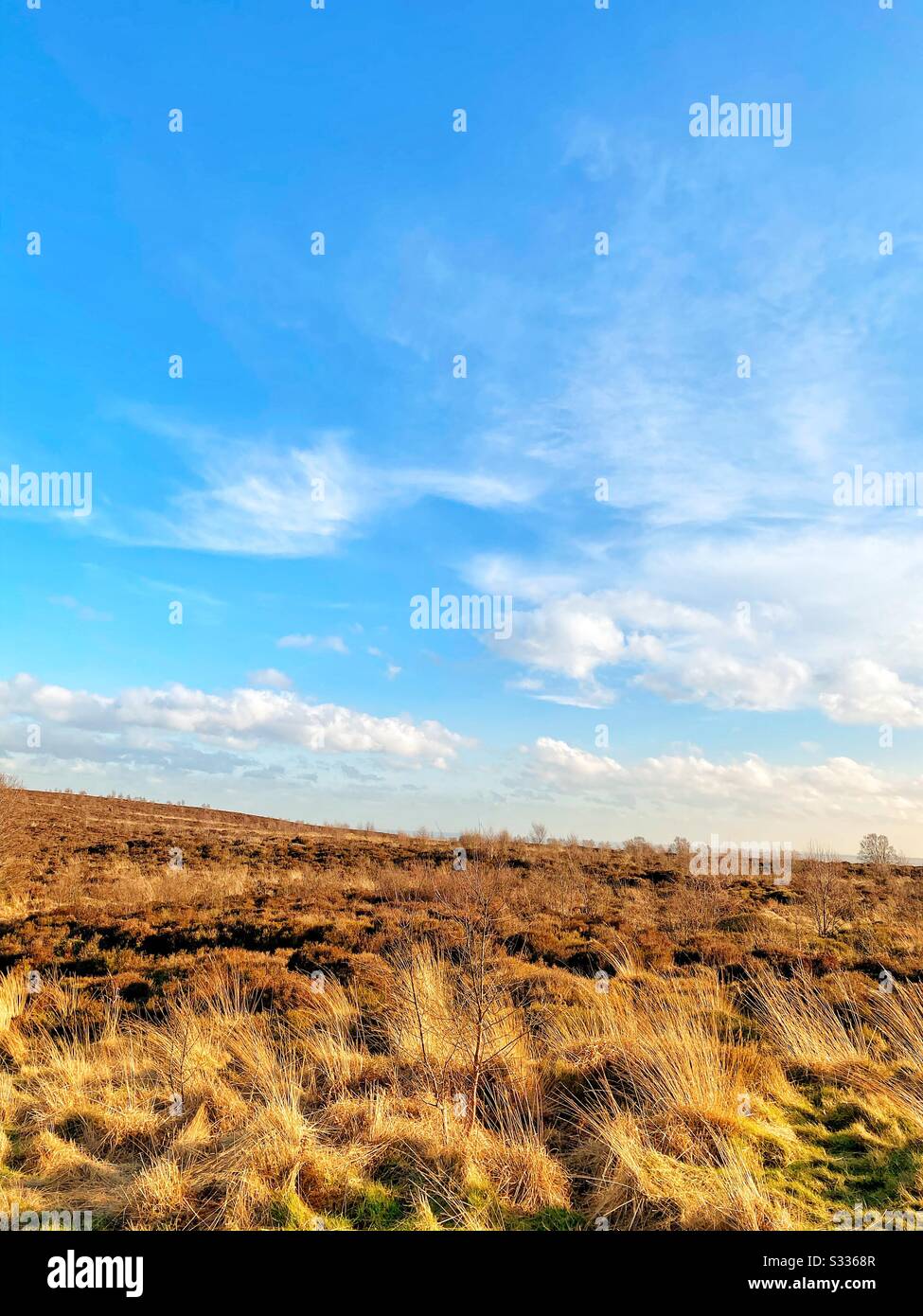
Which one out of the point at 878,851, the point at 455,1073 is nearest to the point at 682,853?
the point at 878,851

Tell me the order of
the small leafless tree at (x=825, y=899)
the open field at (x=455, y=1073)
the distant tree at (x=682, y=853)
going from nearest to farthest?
the open field at (x=455, y=1073)
the small leafless tree at (x=825, y=899)
the distant tree at (x=682, y=853)

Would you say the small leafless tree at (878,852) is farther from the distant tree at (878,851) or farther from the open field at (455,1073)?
the open field at (455,1073)

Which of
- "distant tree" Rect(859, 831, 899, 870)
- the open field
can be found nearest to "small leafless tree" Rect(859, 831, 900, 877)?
"distant tree" Rect(859, 831, 899, 870)

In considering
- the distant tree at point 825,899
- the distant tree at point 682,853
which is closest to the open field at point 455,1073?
the distant tree at point 825,899

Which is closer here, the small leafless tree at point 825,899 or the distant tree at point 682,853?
the small leafless tree at point 825,899

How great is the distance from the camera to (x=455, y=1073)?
6.34 meters

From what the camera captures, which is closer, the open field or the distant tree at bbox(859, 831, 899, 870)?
the open field

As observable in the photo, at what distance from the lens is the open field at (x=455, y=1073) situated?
15.4ft

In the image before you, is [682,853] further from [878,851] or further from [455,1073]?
[455,1073]

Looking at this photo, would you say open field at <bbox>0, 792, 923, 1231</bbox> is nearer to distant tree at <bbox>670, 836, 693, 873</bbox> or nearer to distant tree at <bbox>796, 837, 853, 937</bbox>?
distant tree at <bbox>796, 837, 853, 937</bbox>

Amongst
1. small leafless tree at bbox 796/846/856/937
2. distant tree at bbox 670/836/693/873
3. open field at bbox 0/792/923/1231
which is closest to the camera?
open field at bbox 0/792/923/1231

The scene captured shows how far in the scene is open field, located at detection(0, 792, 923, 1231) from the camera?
4.70 metres
